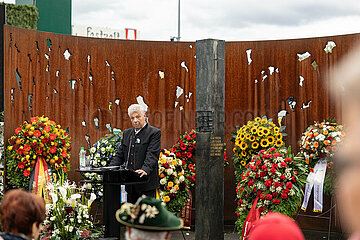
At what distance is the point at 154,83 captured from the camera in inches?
248

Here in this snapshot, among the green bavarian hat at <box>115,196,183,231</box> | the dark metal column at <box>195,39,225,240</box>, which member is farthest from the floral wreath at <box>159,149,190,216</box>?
the green bavarian hat at <box>115,196,183,231</box>

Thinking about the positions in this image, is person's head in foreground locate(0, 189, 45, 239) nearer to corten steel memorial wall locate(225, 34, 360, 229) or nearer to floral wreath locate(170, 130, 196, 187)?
floral wreath locate(170, 130, 196, 187)

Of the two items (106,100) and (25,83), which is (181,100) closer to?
(106,100)

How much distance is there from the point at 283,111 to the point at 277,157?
168cm

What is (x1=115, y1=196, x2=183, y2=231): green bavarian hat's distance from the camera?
1335mm

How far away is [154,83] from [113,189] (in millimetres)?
2643

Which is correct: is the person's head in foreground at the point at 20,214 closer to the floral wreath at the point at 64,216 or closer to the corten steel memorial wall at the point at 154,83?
the floral wreath at the point at 64,216

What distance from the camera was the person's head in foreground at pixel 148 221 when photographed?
4.37ft

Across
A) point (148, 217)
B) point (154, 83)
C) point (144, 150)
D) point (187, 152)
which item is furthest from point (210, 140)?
point (148, 217)

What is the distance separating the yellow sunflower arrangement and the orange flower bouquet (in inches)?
84.4

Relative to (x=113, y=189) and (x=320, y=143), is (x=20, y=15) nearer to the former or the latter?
(x=113, y=189)

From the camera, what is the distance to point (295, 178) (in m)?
4.44

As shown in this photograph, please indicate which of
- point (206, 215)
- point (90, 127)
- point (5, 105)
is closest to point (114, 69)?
point (90, 127)

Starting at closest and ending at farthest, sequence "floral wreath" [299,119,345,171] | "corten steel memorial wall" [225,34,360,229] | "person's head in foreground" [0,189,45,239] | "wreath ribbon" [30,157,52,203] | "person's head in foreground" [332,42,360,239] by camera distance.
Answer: "person's head in foreground" [332,42,360,239] < "person's head in foreground" [0,189,45,239] < "floral wreath" [299,119,345,171] < "wreath ribbon" [30,157,52,203] < "corten steel memorial wall" [225,34,360,229]
